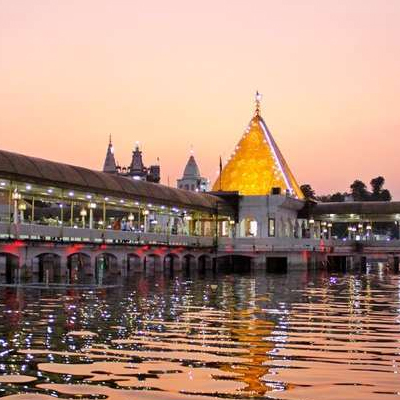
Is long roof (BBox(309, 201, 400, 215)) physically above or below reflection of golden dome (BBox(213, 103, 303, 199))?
below

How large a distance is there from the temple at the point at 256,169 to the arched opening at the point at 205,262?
64.1 feet

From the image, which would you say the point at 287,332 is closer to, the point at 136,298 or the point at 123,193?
the point at 136,298

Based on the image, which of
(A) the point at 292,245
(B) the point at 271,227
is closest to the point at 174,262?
(A) the point at 292,245

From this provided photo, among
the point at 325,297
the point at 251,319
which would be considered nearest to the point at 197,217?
the point at 325,297

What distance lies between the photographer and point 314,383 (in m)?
16.2

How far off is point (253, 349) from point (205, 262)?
246ft

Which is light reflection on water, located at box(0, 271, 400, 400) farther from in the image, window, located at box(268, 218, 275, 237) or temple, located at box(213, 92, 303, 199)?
temple, located at box(213, 92, 303, 199)

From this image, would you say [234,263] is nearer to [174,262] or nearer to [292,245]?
[292,245]

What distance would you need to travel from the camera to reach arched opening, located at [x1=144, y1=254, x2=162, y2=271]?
8169cm

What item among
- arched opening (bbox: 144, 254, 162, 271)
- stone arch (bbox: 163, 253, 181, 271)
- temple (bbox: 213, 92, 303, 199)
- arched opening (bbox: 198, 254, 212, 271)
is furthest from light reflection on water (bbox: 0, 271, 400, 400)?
temple (bbox: 213, 92, 303, 199)

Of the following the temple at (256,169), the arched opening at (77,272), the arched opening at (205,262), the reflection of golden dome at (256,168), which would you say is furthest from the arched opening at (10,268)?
the reflection of golden dome at (256,168)

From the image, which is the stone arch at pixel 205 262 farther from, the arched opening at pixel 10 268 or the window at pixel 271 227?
the arched opening at pixel 10 268

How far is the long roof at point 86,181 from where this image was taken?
195ft

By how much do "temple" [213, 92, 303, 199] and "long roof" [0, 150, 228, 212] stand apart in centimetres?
2039
